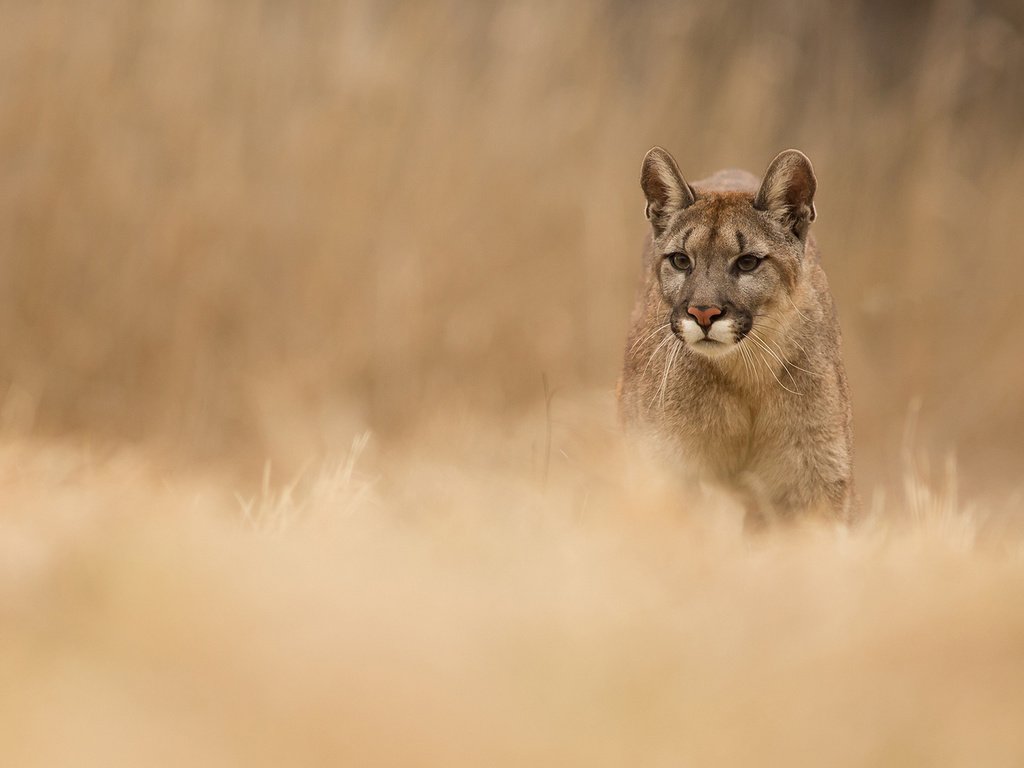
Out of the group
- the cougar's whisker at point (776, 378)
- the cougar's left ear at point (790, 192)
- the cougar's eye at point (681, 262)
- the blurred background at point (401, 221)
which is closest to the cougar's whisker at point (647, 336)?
the cougar's eye at point (681, 262)

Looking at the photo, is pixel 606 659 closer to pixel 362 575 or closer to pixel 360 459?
pixel 362 575

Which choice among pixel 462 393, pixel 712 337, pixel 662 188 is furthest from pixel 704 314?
pixel 462 393

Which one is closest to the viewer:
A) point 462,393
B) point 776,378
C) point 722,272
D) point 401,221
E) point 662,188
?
point 722,272

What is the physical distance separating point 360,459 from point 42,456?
101 centimetres

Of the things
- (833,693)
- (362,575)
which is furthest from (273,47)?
(833,693)

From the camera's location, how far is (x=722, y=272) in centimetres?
476

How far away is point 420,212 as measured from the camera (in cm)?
773

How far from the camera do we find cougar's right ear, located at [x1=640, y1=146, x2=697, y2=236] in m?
5.08

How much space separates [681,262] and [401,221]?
3.03 meters

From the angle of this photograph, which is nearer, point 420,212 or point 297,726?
point 297,726

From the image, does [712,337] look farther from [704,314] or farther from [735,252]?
[735,252]

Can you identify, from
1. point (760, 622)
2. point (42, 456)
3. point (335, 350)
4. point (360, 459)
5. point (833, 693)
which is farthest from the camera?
point (335, 350)

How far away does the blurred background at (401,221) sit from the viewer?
7.18 metres

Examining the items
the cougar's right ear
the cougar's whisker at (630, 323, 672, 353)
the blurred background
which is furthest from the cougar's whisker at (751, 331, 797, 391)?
the blurred background
